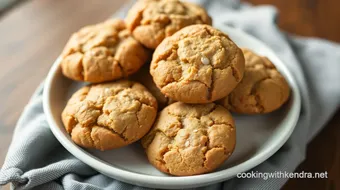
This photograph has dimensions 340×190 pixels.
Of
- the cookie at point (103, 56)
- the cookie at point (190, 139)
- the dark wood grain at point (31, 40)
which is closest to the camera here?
the cookie at point (190, 139)

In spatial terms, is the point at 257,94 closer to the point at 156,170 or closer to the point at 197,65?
the point at 197,65

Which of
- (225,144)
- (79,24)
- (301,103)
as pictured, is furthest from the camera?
(79,24)

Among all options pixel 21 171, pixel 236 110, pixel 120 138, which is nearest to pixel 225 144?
pixel 236 110

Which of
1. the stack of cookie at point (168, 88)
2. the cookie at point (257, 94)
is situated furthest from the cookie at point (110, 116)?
the cookie at point (257, 94)

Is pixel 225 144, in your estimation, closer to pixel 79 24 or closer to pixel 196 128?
pixel 196 128

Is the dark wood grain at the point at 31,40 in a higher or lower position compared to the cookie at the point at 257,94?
higher

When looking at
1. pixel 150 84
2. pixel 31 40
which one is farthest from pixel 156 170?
pixel 31 40

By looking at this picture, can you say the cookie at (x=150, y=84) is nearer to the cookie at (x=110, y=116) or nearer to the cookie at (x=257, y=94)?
the cookie at (x=110, y=116)
